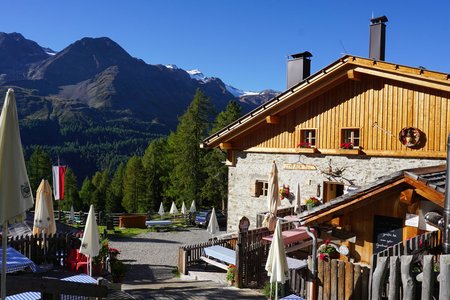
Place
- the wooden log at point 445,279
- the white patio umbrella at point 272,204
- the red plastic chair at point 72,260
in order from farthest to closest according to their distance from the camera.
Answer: the white patio umbrella at point 272,204 → the red plastic chair at point 72,260 → the wooden log at point 445,279

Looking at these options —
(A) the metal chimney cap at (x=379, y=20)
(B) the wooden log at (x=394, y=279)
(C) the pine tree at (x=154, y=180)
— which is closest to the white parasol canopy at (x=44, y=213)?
(B) the wooden log at (x=394, y=279)

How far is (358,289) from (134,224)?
77.9ft

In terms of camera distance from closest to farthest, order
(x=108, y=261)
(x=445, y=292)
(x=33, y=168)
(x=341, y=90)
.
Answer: (x=445, y=292)
(x=108, y=261)
(x=341, y=90)
(x=33, y=168)

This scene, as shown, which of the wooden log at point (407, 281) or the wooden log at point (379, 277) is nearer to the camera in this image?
the wooden log at point (407, 281)

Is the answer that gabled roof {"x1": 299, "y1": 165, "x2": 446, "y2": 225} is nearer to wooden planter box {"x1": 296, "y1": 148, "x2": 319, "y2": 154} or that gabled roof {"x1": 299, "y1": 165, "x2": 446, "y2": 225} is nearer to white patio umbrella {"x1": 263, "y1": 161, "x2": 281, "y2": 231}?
white patio umbrella {"x1": 263, "y1": 161, "x2": 281, "y2": 231}

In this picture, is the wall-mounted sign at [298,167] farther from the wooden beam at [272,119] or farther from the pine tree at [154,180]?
the pine tree at [154,180]

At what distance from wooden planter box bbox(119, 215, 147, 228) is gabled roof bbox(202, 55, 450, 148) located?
37.2 ft

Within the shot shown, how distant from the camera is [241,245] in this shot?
39.9ft

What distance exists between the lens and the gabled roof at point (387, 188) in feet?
23.8

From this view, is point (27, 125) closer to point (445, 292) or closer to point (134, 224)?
point (134, 224)

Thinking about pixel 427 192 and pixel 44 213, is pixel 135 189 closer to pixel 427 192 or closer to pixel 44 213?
pixel 44 213

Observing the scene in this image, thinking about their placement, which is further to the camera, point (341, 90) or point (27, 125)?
point (27, 125)

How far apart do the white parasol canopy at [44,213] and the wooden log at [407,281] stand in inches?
453

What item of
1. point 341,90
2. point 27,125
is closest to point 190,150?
point 341,90
